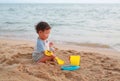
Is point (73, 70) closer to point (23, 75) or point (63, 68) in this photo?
point (63, 68)

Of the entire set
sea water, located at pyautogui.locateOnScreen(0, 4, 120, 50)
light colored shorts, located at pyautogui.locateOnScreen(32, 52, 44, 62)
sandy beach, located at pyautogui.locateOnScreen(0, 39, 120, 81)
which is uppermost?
light colored shorts, located at pyautogui.locateOnScreen(32, 52, 44, 62)

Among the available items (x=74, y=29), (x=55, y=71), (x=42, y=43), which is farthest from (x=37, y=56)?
(x=74, y=29)

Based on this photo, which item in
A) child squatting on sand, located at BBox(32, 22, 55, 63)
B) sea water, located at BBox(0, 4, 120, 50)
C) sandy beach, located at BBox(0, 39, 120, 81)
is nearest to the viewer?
sandy beach, located at BBox(0, 39, 120, 81)

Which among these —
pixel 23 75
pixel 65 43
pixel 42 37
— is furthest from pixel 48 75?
pixel 65 43

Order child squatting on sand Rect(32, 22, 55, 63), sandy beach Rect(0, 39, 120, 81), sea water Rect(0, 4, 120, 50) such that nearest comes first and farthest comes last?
sandy beach Rect(0, 39, 120, 81) < child squatting on sand Rect(32, 22, 55, 63) < sea water Rect(0, 4, 120, 50)

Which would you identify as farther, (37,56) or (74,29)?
(74,29)

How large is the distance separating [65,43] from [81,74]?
12.1 ft

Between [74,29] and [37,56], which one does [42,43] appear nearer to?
[37,56]

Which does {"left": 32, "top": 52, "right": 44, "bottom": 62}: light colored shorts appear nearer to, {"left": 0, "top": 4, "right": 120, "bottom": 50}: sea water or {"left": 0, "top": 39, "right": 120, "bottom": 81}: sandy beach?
{"left": 0, "top": 39, "right": 120, "bottom": 81}: sandy beach

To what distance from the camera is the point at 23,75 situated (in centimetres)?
339

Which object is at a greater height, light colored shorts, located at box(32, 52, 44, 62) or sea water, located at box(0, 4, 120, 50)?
light colored shorts, located at box(32, 52, 44, 62)

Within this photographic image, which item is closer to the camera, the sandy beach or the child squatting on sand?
the sandy beach

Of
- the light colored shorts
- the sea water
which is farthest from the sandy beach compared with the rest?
the sea water

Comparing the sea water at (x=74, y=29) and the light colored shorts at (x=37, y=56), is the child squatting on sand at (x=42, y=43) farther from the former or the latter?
the sea water at (x=74, y=29)
